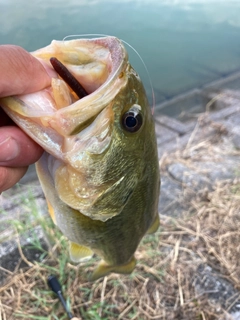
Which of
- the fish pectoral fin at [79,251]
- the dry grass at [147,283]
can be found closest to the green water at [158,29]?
the dry grass at [147,283]

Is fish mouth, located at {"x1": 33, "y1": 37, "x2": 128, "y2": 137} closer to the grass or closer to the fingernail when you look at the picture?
the fingernail

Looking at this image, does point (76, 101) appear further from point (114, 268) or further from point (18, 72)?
point (114, 268)

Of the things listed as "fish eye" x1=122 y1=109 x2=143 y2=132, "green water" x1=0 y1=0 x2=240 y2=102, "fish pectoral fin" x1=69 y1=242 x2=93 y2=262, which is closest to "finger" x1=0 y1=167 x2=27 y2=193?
"fish eye" x1=122 y1=109 x2=143 y2=132

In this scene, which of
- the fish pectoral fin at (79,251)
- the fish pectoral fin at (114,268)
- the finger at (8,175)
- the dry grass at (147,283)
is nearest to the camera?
the finger at (8,175)

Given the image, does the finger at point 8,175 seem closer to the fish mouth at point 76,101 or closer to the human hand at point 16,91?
the human hand at point 16,91

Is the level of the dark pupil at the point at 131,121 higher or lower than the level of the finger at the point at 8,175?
higher

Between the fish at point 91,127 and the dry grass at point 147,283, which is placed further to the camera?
the dry grass at point 147,283

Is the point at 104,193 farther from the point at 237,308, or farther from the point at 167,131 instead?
the point at 167,131
